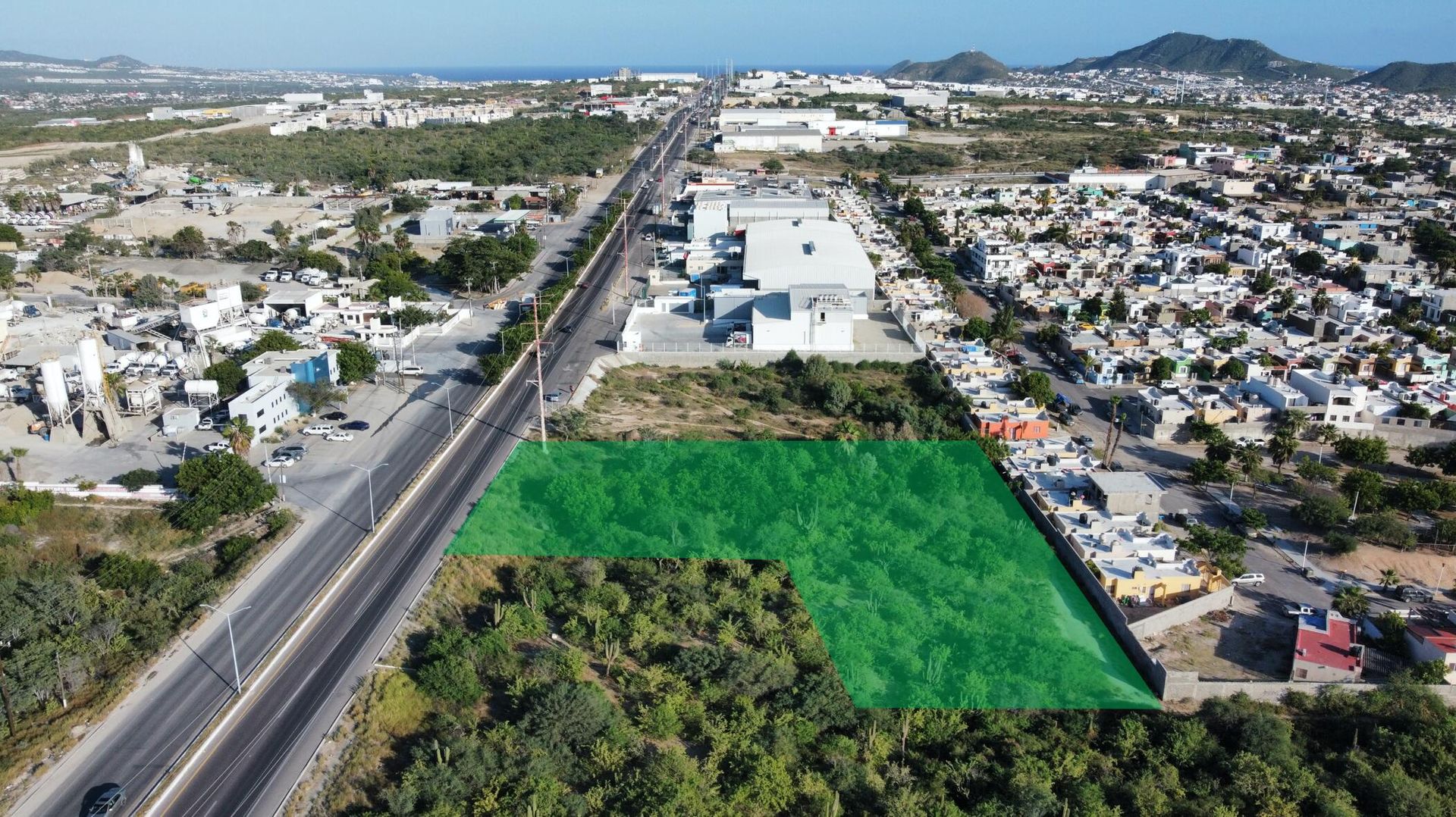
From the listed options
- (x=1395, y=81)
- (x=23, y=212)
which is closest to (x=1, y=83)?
(x=23, y=212)

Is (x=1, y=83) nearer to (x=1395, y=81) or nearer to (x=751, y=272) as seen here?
(x=751, y=272)

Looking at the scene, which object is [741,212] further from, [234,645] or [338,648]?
[234,645]

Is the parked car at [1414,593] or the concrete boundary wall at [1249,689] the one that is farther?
the parked car at [1414,593]

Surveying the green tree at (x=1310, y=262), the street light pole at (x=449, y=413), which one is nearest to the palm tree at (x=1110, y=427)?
the street light pole at (x=449, y=413)

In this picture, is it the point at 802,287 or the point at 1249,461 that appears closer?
the point at 1249,461

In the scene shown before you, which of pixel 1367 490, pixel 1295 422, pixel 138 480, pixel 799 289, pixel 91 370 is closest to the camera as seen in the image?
pixel 1367 490

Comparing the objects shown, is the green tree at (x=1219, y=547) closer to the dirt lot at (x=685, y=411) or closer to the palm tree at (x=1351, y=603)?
the palm tree at (x=1351, y=603)

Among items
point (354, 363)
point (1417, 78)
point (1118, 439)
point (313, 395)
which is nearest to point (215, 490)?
point (313, 395)
